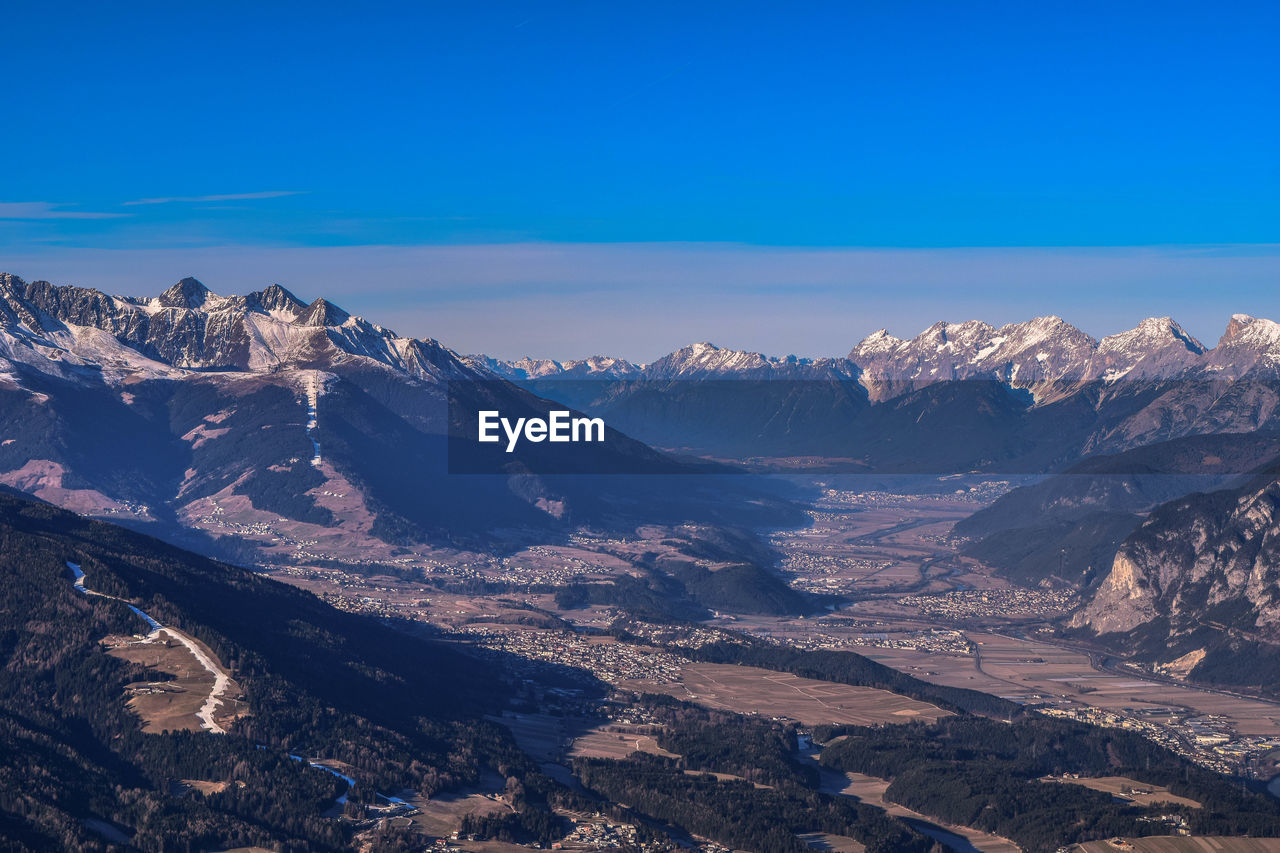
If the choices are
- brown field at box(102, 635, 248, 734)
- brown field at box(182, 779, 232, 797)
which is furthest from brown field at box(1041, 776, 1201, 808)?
brown field at box(102, 635, 248, 734)

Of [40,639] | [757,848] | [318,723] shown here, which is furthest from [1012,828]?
[40,639]

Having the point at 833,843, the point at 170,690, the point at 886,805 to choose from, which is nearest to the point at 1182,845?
the point at 886,805

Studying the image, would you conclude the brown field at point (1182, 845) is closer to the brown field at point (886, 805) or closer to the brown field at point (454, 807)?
the brown field at point (886, 805)

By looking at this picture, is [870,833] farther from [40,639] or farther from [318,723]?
[40,639]

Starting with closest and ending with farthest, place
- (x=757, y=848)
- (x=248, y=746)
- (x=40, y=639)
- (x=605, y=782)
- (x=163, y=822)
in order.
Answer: (x=163, y=822)
(x=757, y=848)
(x=248, y=746)
(x=605, y=782)
(x=40, y=639)

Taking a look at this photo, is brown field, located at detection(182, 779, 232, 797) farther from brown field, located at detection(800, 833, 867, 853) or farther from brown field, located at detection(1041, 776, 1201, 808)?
brown field, located at detection(1041, 776, 1201, 808)

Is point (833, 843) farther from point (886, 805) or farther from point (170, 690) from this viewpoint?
point (170, 690)
